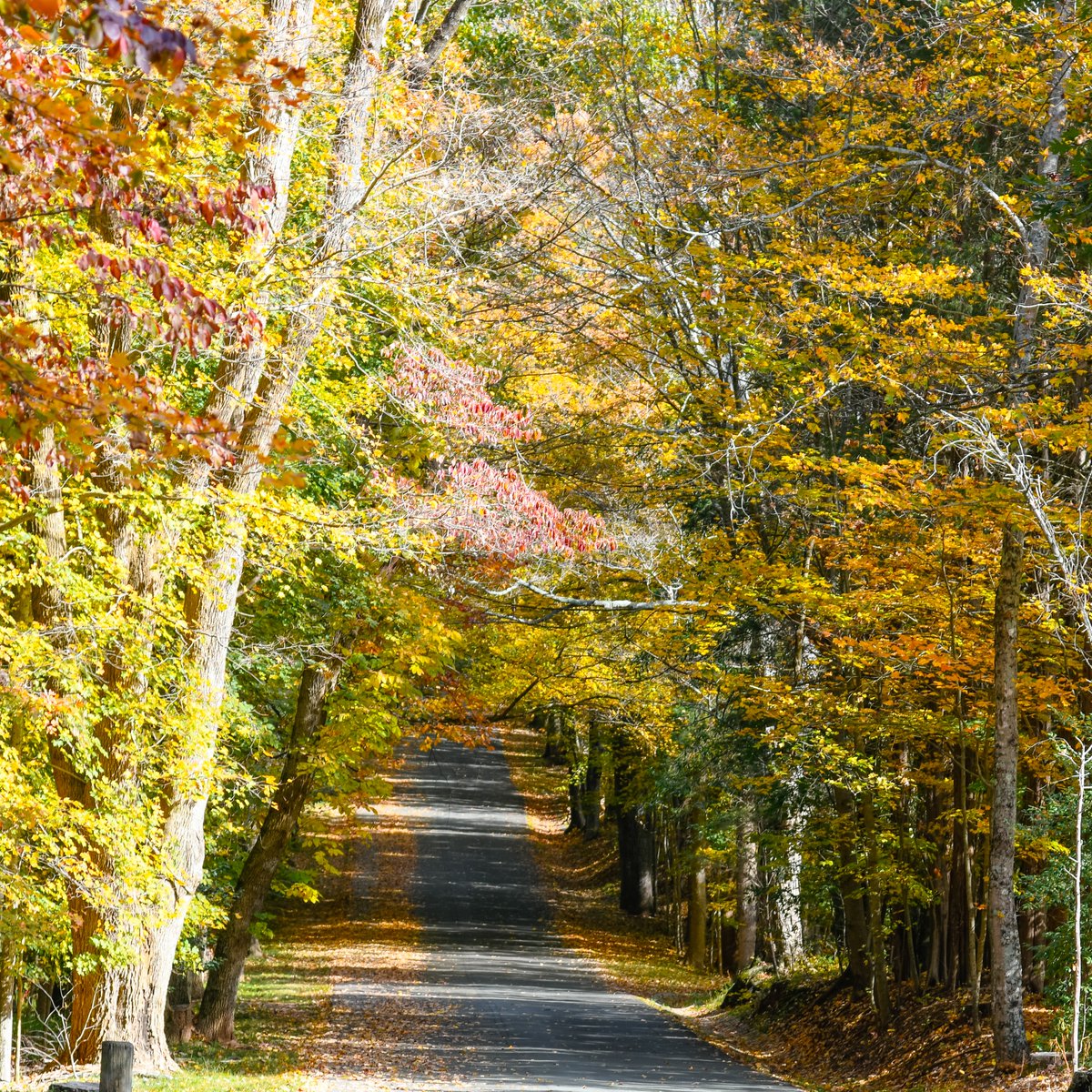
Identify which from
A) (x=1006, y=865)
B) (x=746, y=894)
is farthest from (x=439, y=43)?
(x=746, y=894)

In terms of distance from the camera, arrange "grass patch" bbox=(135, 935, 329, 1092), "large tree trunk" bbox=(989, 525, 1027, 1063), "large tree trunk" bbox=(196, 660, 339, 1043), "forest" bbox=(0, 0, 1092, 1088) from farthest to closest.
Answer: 1. "large tree trunk" bbox=(196, 660, 339, 1043)
2. "grass patch" bbox=(135, 935, 329, 1092)
3. "large tree trunk" bbox=(989, 525, 1027, 1063)
4. "forest" bbox=(0, 0, 1092, 1088)

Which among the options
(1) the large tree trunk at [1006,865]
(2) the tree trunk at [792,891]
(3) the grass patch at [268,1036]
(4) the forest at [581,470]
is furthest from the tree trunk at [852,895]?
(3) the grass patch at [268,1036]

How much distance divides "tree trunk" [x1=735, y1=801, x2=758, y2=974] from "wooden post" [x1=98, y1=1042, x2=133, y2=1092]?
15412 millimetres

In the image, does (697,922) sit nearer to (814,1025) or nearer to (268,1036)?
(814,1025)

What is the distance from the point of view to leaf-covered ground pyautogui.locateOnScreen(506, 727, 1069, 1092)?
12.6 m

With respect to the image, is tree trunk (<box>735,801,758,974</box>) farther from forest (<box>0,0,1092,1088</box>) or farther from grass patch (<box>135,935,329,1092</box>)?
grass patch (<box>135,935,329,1092</box>)

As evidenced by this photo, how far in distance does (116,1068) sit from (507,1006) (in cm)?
1462

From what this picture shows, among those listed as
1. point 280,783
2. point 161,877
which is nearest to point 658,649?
point 280,783

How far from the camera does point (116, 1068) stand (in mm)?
5086

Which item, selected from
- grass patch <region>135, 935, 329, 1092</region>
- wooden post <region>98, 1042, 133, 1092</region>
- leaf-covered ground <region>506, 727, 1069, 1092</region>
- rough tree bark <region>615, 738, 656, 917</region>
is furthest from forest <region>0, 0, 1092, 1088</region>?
rough tree bark <region>615, 738, 656, 917</region>

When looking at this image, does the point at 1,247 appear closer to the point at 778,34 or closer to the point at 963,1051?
the point at 963,1051

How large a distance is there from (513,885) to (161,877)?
2532 centimetres

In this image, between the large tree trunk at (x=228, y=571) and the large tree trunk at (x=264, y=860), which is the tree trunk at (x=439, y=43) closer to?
the large tree trunk at (x=228, y=571)

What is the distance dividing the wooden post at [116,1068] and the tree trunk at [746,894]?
50.6 ft
